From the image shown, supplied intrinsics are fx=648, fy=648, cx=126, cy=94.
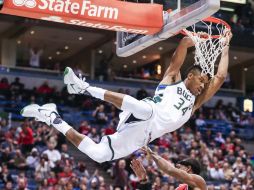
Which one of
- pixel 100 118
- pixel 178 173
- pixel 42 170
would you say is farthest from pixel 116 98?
pixel 100 118

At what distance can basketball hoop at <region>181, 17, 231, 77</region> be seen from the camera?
892 cm

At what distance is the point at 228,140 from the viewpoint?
2209cm

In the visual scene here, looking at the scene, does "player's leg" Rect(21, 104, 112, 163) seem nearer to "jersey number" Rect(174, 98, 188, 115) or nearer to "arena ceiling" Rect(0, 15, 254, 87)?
"jersey number" Rect(174, 98, 188, 115)

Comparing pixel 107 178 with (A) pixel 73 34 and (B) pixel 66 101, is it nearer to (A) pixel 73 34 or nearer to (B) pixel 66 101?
(B) pixel 66 101

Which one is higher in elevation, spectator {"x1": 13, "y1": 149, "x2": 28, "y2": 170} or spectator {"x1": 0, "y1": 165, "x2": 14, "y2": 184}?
spectator {"x1": 13, "y1": 149, "x2": 28, "y2": 170}

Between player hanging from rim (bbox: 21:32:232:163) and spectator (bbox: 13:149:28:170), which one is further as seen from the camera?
spectator (bbox: 13:149:28:170)

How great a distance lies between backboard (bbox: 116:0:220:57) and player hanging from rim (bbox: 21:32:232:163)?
46 cm

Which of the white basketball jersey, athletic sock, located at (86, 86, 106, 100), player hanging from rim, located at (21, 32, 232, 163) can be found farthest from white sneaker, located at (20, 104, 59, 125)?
the white basketball jersey

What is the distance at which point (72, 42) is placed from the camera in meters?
28.4

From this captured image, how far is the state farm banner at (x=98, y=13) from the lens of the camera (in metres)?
7.95

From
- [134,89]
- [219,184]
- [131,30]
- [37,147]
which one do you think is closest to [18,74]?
[134,89]

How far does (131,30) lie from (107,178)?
10070 mm

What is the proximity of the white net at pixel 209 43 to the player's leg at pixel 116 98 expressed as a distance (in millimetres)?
1544

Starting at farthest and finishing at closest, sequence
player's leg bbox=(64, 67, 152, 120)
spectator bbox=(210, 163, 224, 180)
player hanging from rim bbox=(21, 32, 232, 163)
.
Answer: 1. spectator bbox=(210, 163, 224, 180)
2. player hanging from rim bbox=(21, 32, 232, 163)
3. player's leg bbox=(64, 67, 152, 120)
